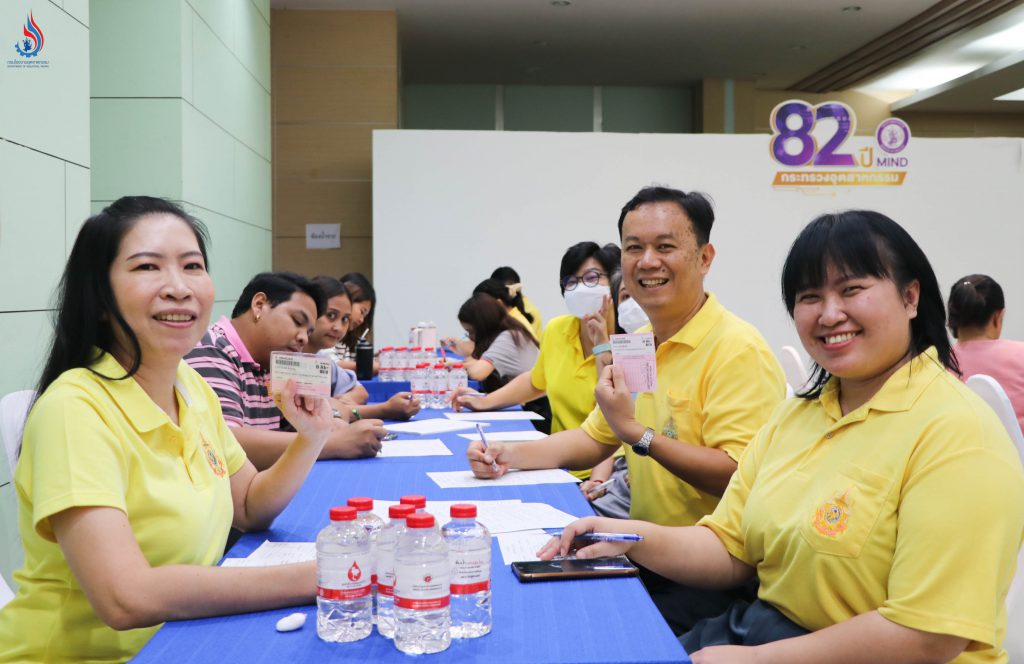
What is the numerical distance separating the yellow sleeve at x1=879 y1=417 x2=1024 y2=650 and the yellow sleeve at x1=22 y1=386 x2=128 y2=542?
1.14 meters

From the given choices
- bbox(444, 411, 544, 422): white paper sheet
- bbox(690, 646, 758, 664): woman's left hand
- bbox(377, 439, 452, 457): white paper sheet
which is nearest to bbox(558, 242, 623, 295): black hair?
bbox(444, 411, 544, 422): white paper sheet

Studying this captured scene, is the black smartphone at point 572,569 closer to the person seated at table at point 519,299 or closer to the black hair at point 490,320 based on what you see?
the black hair at point 490,320

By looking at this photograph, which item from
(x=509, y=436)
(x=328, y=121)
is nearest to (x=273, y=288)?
(x=509, y=436)

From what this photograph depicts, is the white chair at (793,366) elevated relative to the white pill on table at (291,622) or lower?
elevated

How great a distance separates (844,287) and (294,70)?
26.3 ft

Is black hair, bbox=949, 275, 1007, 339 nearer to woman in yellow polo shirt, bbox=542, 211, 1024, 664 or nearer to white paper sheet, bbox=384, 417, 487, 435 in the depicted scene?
white paper sheet, bbox=384, 417, 487, 435

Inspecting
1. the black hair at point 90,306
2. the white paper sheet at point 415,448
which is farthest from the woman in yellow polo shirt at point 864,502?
the white paper sheet at point 415,448

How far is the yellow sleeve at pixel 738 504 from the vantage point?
1.63 m

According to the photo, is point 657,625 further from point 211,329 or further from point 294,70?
point 294,70

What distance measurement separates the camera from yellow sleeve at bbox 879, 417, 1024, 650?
1.19m

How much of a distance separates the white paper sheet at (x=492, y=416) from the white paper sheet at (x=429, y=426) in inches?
3.8

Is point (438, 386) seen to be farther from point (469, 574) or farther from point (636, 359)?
point (469, 574)

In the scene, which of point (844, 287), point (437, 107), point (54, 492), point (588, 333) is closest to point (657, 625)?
point (844, 287)

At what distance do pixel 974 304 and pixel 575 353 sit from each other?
1.83m
